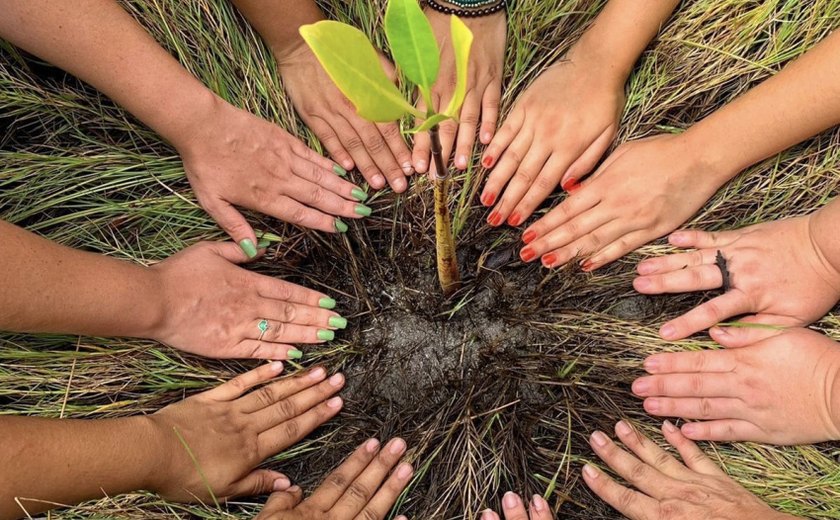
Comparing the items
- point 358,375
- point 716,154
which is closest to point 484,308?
point 358,375

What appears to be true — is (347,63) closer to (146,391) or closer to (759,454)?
(146,391)

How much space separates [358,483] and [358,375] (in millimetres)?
210

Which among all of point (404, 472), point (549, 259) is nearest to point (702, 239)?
point (549, 259)

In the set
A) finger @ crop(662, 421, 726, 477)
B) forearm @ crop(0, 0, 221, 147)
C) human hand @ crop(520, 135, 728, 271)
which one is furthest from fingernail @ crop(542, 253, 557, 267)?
forearm @ crop(0, 0, 221, 147)

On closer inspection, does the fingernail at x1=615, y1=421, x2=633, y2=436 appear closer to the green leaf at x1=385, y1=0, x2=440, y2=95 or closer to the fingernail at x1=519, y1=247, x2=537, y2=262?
the fingernail at x1=519, y1=247, x2=537, y2=262

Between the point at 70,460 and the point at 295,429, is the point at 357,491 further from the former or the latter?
the point at 70,460

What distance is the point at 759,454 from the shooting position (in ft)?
3.84

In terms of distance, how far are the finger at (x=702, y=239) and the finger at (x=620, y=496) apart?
1.53ft

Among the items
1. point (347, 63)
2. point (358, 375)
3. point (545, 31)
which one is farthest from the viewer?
point (545, 31)

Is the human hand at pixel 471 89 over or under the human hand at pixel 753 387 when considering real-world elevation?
over

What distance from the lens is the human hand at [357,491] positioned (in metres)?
1.13

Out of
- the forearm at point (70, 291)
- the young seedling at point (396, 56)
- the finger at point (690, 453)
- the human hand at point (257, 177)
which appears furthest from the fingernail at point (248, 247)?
the finger at point (690, 453)

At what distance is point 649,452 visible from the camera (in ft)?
3.84

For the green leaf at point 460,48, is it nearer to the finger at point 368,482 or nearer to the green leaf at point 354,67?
the green leaf at point 354,67
